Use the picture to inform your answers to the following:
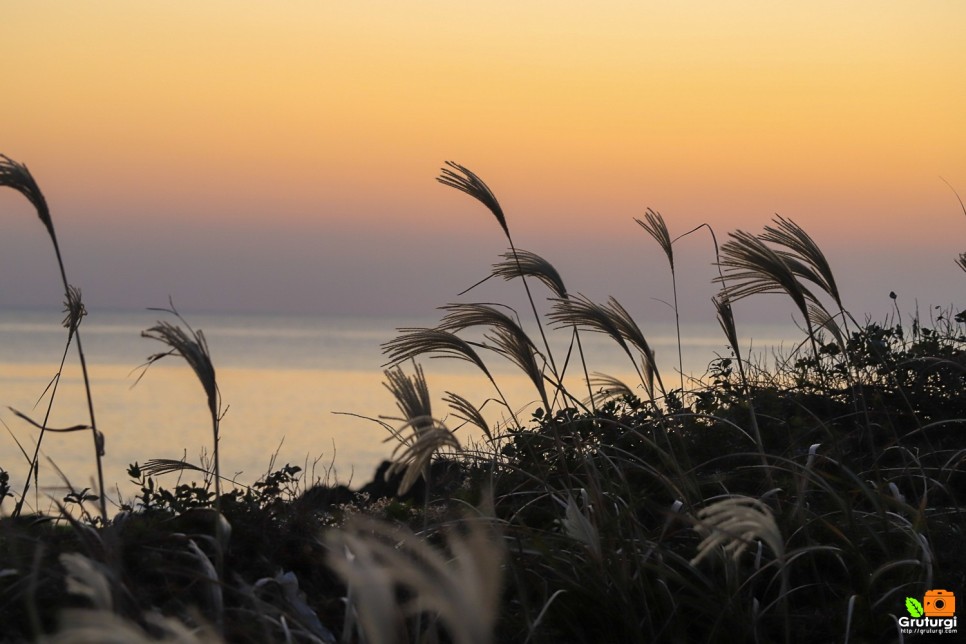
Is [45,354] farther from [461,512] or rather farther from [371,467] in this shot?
[461,512]

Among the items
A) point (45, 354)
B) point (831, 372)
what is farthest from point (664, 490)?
point (45, 354)

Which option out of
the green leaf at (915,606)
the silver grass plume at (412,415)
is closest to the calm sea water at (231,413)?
the silver grass plume at (412,415)

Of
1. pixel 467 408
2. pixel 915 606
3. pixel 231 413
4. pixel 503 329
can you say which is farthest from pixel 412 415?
pixel 231 413

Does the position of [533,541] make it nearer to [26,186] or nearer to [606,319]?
[606,319]

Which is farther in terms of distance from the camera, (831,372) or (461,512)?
(831,372)

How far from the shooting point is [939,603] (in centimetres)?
354

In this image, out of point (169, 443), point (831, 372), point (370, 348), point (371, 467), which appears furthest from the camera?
point (370, 348)

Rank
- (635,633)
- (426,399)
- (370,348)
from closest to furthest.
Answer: (426,399) < (635,633) < (370,348)

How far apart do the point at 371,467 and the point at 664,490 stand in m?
13.6

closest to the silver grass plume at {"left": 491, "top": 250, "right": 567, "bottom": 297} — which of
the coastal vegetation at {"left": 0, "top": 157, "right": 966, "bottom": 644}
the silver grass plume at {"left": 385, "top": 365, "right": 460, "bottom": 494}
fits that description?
the coastal vegetation at {"left": 0, "top": 157, "right": 966, "bottom": 644}

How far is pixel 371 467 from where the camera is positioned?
18.3 metres
